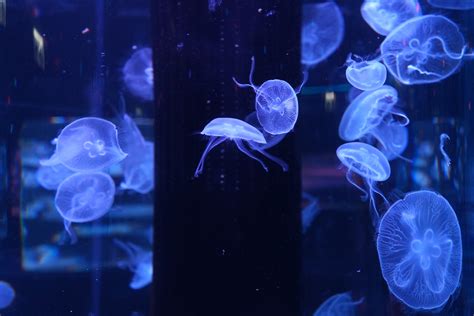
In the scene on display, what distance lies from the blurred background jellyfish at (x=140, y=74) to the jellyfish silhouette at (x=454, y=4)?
214 centimetres

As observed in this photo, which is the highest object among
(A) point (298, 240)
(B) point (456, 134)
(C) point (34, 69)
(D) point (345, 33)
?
(D) point (345, 33)

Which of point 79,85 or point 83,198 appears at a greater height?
point 79,85

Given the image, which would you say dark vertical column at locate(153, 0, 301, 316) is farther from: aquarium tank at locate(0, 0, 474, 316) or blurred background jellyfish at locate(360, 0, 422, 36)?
blurred background jellyfish at locate(360, 0, 422, 36)

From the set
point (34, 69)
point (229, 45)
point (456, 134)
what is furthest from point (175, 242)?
point (456, 134)

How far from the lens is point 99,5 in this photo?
3.19 meters

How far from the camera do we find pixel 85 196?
335 cm

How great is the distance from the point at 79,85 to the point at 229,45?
112 centimetres

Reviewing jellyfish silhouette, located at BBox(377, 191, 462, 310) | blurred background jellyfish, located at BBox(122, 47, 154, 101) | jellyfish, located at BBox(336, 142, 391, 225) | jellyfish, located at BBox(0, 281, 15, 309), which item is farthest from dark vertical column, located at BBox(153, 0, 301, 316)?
jellyfish, located at BBox(0, 281, 15, 309)

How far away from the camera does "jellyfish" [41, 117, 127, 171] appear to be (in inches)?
125

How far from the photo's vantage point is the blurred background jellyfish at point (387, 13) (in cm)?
322

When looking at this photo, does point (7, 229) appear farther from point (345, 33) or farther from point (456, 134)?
point (456, 134)

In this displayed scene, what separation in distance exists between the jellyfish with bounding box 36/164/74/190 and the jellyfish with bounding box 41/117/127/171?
5 centimetres

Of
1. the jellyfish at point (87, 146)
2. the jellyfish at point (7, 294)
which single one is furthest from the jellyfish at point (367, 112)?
the jellyfish at point (7, 294)

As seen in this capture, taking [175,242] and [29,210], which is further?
[29,210]
